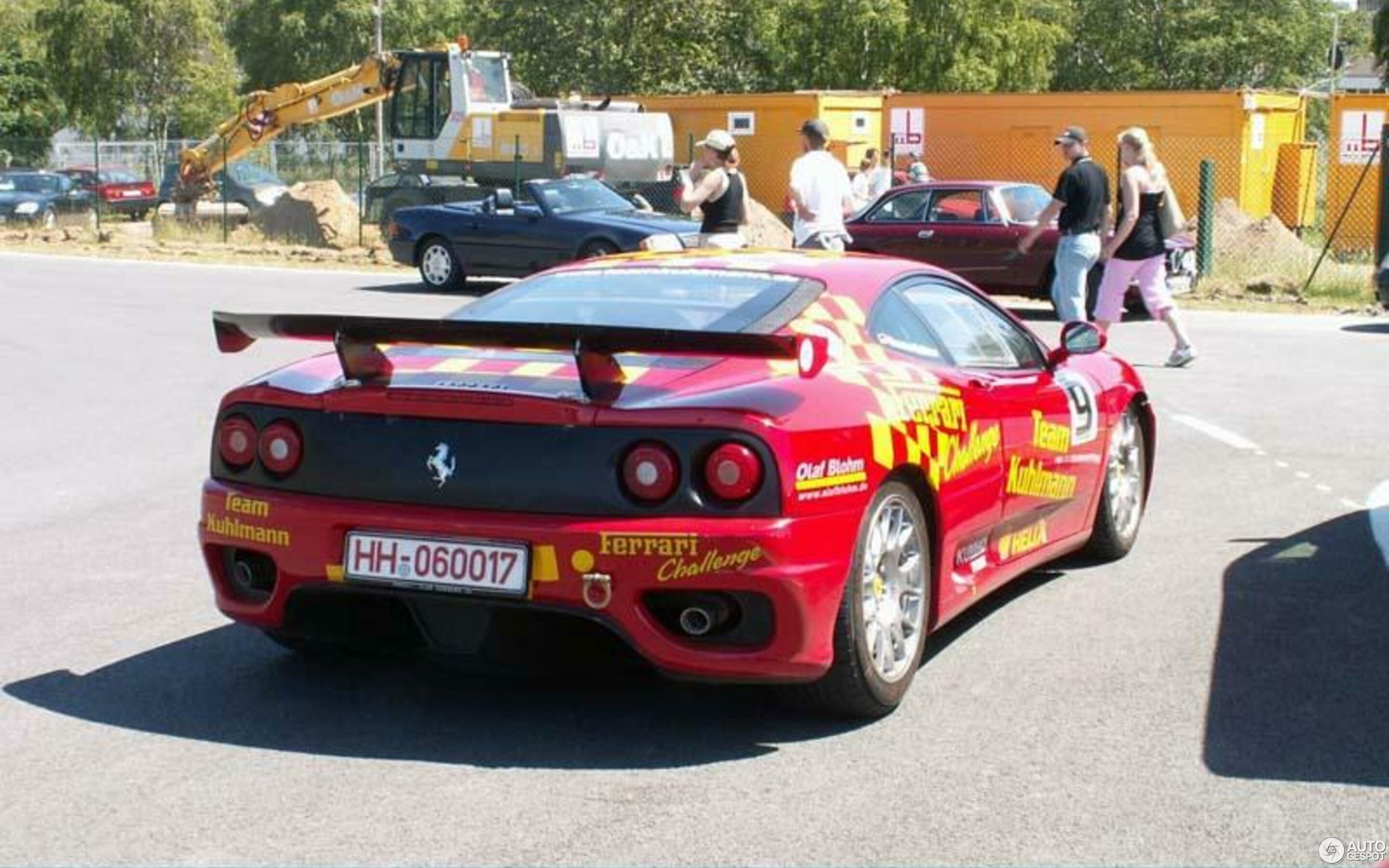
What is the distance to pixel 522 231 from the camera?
76.9ft

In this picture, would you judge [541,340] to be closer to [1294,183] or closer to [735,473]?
[735,473]

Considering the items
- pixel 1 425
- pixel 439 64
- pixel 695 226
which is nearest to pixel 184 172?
pixel 439 64

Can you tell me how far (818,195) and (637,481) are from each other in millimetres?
11102

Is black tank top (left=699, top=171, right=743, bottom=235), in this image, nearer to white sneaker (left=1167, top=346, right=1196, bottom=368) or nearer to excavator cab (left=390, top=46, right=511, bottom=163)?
white sneaker (left=1167, top=346, right=1196, bottom=368)

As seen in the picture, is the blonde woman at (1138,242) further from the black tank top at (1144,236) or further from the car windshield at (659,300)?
the car windshield at (659,300)

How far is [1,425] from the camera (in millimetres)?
12320

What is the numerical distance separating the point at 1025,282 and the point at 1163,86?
→ 52540 millimetres

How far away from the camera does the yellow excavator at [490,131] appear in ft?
109

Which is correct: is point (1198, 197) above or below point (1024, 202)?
below

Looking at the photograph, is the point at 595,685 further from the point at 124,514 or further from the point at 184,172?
the point at 184,172

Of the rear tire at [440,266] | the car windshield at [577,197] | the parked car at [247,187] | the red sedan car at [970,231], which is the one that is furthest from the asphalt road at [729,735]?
the parked car at [247,187]

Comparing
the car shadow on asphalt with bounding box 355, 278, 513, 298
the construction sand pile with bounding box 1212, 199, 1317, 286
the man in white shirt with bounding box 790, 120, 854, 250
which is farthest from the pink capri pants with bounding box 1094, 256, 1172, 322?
the car shadow on asphalt with bounding box 355, 278, 513, 298

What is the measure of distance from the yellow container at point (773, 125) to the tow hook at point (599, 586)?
32.8 meters

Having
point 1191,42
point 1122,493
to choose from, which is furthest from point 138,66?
point 1122,493
